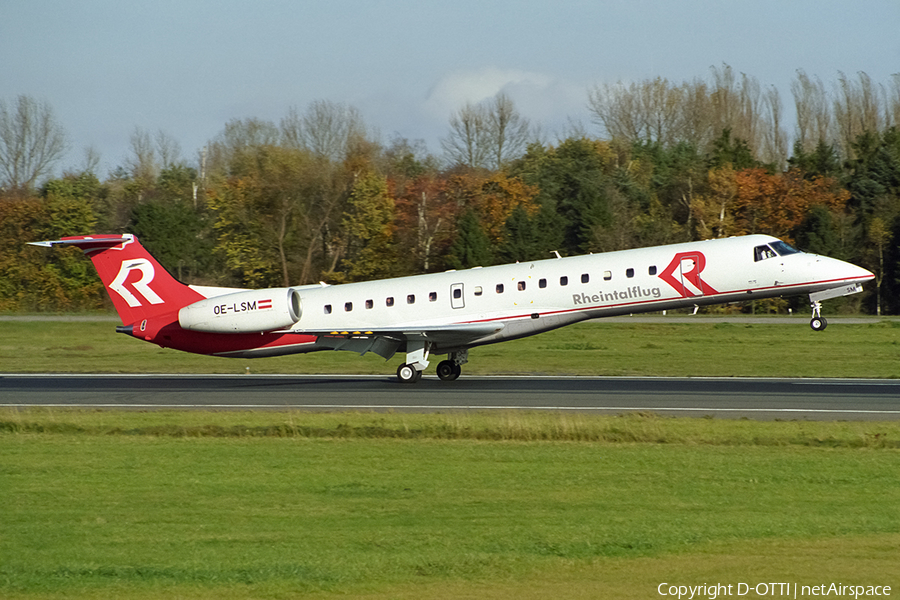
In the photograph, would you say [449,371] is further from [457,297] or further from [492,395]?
[492,395]

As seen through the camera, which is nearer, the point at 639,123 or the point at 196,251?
the point at 196,251

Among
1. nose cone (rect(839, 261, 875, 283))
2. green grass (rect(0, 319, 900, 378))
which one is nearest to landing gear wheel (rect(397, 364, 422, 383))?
green grass (rect(0, 319, 900, 378))

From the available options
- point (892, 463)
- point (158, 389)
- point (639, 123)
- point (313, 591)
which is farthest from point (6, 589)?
point (639, 123)

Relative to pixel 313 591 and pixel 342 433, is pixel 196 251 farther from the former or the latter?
pixel 313 591

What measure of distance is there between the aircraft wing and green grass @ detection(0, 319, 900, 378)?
14.9ft

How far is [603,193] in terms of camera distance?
70.2 m

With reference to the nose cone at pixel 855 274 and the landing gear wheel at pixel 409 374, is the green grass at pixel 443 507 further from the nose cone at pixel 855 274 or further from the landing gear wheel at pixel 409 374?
the landing gear wheel at pixel 409 374

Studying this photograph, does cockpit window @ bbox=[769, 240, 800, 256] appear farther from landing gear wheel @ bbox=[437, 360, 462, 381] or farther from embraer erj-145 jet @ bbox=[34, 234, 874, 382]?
landing gear wheel @ bbox=[437, 360, 462, 381]

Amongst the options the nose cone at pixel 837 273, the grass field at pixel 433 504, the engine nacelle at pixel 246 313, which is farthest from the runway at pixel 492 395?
the nose cone at pixel 837 273

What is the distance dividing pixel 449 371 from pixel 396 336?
102 inches

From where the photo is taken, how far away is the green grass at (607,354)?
107 feet

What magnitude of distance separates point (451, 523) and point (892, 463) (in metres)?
7.97

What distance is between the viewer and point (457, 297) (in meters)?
28.5

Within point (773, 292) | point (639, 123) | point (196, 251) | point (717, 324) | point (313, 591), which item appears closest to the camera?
point (313, 591)
